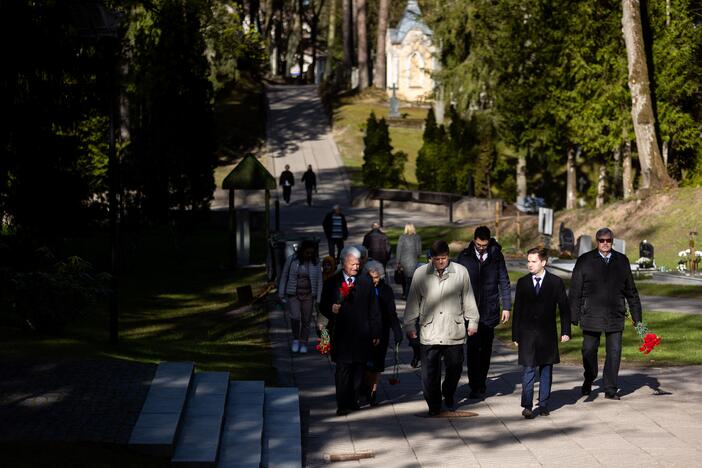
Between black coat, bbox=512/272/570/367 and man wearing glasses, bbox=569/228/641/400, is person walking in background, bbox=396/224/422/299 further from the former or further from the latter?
black coat, bbox=512/272/570/367

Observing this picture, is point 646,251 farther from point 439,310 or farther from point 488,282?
point 439,310

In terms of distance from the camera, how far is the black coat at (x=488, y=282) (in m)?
13.4

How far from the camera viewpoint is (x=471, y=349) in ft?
43.8

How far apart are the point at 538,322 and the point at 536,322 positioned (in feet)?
0.07

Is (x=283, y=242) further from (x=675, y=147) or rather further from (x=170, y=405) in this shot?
(x=675, y=147)

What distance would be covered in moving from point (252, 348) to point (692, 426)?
772 centimetres

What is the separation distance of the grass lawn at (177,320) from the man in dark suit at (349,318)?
2192mm

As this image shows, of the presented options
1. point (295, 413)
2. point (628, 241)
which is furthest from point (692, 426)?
point (628, 241)

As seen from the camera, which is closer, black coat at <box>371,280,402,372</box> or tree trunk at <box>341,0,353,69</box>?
black coat at <box>371,280,402,372</box>

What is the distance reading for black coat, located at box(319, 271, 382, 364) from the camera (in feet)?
41.1

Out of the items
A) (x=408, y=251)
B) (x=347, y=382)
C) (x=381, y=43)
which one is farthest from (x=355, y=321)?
(x=381, y=43)

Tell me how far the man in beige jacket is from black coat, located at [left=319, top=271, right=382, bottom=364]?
453 mm

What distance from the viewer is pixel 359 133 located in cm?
6662

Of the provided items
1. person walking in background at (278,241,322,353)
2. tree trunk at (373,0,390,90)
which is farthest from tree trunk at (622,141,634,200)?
tree trunk at (373,0,390,90)
